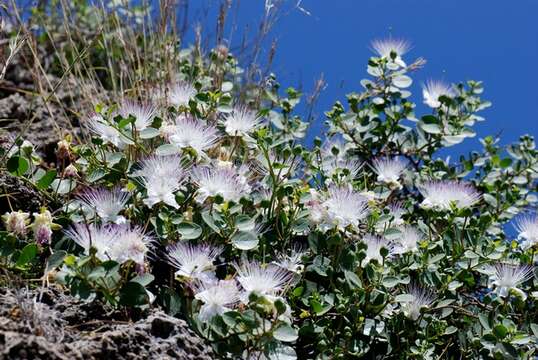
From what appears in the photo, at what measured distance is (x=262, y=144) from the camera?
2.82m

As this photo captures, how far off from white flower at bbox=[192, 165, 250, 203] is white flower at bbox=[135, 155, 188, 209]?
5 cm

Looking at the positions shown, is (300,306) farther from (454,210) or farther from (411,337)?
(454,210)

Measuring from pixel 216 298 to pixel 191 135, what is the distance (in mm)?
671

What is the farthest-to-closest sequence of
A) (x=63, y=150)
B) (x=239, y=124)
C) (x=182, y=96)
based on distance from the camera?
(x=182, y=96)
(x=239, y=124)
(x=63, y=150)

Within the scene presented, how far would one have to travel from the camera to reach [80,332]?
2270 millimetres

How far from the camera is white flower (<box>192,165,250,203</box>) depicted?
265 cm

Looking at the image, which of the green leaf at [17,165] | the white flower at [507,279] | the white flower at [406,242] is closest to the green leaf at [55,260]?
the green leaf at [17,165]

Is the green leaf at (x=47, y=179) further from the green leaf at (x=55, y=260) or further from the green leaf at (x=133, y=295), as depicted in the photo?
the green leaf at (x=133, y=295)

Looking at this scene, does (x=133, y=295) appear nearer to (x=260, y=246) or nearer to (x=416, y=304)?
(x=260, y=246)

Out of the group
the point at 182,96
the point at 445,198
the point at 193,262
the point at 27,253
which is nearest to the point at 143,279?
the point at 193,262

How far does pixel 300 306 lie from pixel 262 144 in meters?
0.54

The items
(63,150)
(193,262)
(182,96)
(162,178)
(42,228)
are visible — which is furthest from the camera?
(182,96)

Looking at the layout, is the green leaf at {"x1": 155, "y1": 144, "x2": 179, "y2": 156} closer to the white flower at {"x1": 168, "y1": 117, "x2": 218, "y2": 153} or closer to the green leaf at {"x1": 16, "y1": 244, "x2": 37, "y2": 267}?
the white flower at {"x1": 168, "y1": 117, "x2": 218, "y2": 153}

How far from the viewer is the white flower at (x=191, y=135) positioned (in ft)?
9.18
